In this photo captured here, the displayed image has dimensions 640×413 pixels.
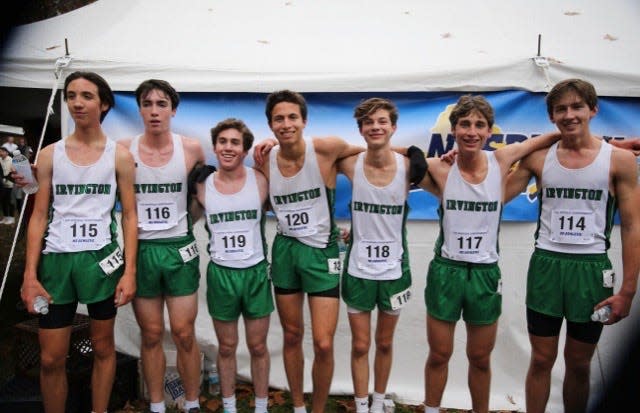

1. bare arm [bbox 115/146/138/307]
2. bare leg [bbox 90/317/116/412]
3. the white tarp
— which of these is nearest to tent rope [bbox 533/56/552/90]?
the white tarp

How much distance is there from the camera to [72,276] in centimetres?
284

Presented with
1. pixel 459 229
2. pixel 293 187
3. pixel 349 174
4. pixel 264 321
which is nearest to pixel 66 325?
pixel 264 321

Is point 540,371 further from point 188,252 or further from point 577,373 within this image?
point 188,252

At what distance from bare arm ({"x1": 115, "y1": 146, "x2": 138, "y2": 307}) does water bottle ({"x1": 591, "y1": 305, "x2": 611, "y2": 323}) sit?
101 inches

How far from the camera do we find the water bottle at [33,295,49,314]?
2760 mm

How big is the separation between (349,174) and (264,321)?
103 cm

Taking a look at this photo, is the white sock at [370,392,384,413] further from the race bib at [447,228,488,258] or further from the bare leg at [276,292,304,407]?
the race bib at [447,228,488,258]

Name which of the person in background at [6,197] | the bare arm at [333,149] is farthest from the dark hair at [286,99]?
the person in background at [6,197]

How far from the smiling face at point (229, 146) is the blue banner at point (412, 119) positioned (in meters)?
0.77

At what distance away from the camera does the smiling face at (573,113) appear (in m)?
2.68

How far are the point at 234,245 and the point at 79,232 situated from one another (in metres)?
0.86

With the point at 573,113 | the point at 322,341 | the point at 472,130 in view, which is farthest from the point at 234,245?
the point at 573,113

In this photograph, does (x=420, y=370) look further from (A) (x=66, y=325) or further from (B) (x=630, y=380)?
(A) (x=66, y=325)

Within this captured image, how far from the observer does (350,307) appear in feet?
9.89
